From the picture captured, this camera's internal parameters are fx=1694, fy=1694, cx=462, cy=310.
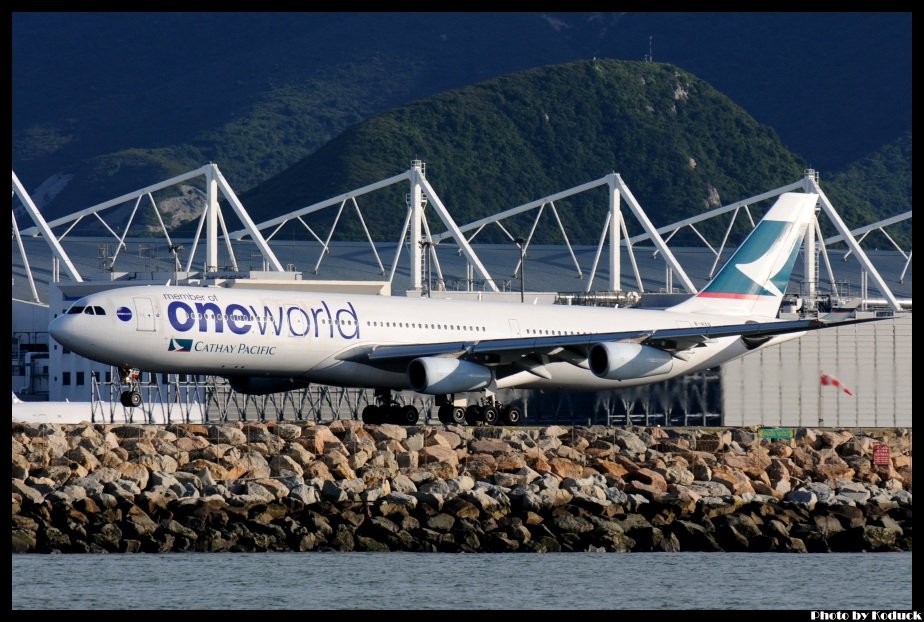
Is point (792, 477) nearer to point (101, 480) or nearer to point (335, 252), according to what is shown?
point (101, 480)

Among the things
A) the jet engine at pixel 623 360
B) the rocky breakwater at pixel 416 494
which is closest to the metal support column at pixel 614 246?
the jet engine at pixel 623 360

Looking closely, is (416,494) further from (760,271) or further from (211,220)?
(211,220)

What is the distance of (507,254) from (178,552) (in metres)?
96.8

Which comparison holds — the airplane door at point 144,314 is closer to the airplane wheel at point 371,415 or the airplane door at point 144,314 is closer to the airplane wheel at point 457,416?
the airplane wheel at point 371,415

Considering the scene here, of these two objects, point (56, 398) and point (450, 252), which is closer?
point (56, 398)

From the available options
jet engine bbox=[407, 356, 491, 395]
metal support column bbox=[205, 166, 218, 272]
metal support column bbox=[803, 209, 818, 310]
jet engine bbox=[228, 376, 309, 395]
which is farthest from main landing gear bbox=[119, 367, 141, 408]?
metal support column bbox=[803, 209, 818, 310]

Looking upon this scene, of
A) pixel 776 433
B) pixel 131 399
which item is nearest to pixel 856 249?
pixel 776 433

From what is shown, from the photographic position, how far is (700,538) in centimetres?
4259

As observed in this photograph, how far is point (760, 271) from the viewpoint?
69812 mm

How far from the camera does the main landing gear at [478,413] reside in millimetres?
57312
